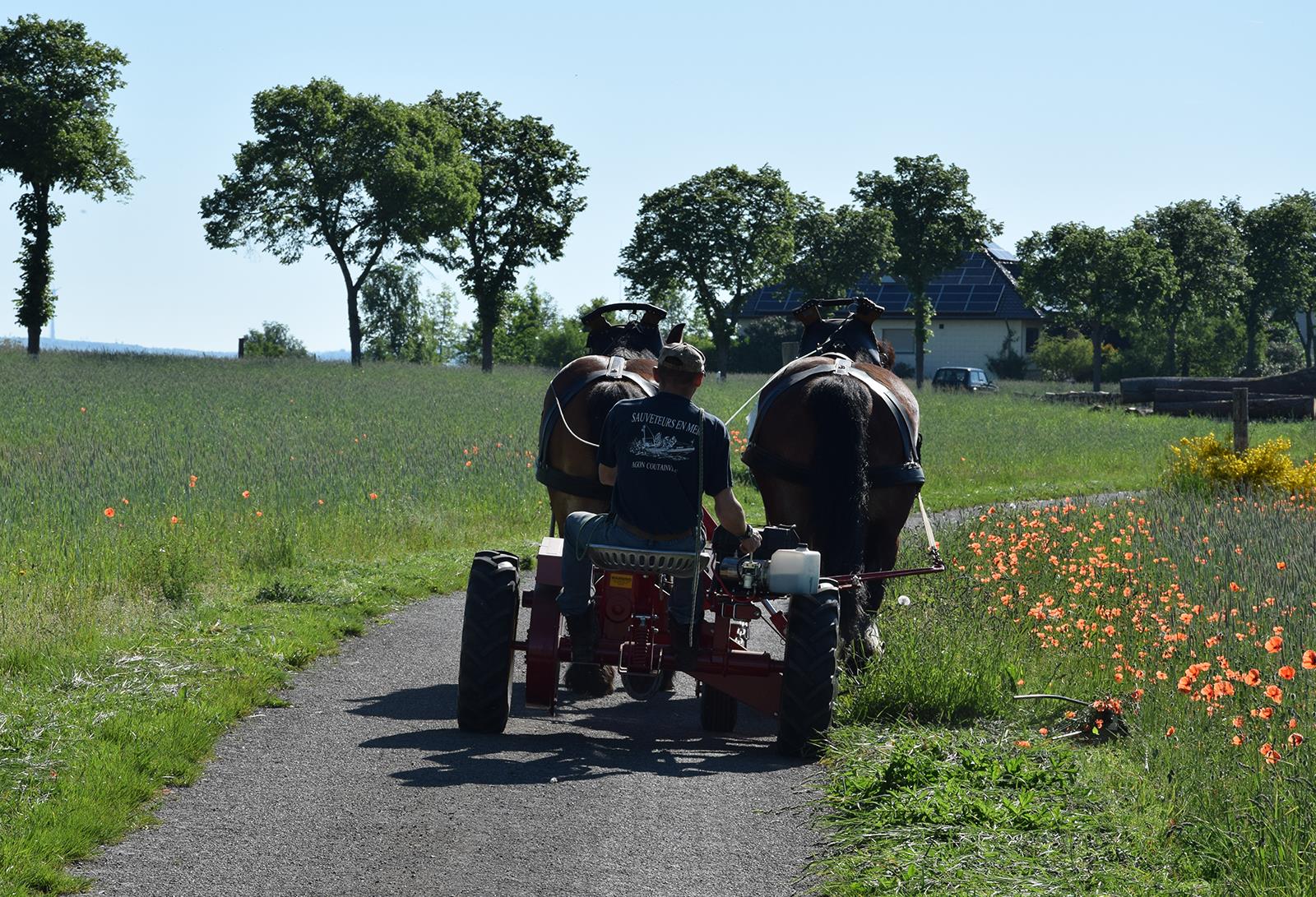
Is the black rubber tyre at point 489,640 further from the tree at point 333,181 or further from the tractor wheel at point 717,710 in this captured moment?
the tree at point 333,181

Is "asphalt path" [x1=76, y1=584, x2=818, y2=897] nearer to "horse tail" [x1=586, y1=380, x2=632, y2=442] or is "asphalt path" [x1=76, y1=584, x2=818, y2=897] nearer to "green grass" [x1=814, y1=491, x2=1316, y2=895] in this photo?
"green grass" [x1=814, y1=491, x2=1316, y2=895]

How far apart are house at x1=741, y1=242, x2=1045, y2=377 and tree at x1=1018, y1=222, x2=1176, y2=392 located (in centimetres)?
2193

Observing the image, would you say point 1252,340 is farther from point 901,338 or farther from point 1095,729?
point 1095,729

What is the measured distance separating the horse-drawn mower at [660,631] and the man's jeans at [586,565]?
8 centimetres

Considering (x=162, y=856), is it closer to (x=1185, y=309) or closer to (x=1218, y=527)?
(x=1218, y=527)

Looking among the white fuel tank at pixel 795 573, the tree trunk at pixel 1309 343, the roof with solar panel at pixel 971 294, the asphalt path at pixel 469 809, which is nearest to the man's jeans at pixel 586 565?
the white fuel tank at pixel 795 573

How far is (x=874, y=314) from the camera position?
10.4 metres

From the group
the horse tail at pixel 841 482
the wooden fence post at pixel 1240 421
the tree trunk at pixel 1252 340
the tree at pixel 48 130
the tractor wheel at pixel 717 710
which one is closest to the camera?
the tractor wheel at pixel 717 710

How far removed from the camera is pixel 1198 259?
7162 centimetres

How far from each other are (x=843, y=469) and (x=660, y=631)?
5.77 ft

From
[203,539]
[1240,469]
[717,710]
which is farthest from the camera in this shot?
[1240,469]

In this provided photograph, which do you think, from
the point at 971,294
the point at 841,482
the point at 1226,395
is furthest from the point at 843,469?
the point at 971,294

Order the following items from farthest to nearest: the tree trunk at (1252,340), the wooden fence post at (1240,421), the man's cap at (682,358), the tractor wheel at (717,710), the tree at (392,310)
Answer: the tree at (392,310)
the tree trunk at (1252,340)
the wooden fence post at (1240,421)
the tractor wheel at (717,710)
the man's cap at (682,358)

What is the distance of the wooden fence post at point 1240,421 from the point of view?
66.7ft
